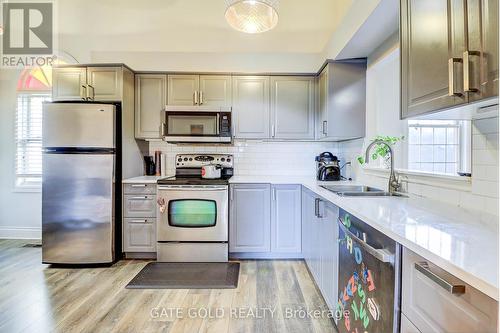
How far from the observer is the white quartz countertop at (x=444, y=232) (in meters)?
0.67

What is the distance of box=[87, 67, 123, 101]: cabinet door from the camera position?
9.70ft

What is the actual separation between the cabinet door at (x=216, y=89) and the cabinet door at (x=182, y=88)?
10 centimetres

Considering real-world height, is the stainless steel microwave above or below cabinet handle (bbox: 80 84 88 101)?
below

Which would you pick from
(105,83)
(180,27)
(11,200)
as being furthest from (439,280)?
(11,200)

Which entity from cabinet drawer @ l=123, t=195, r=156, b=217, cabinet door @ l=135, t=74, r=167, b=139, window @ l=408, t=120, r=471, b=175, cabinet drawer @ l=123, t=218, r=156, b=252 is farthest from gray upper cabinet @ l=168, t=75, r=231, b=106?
window @ l=408, t=120, r=471, b=175

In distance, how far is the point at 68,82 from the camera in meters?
3.05

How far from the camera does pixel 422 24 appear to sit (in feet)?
4.08

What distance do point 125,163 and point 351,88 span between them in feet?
8.56

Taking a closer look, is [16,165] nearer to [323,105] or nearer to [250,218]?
[250,218]

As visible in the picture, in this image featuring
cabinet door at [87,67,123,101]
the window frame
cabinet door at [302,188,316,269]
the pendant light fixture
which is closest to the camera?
the pendant light fixture

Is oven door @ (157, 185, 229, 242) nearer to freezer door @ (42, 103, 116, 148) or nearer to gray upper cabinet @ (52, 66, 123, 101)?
freezer door @ (42, 103, 116, 148)

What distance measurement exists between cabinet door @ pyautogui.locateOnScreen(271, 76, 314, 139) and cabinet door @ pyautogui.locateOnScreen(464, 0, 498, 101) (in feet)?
7.51

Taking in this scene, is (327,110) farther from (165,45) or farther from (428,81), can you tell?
(165,45)

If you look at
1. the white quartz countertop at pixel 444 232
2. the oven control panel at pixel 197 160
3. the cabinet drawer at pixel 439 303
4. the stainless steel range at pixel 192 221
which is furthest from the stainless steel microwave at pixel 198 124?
the cabinet drawer at pixel 439 303
